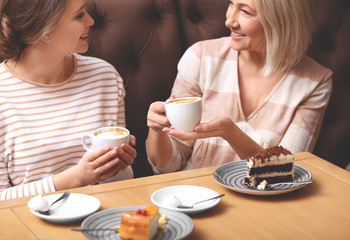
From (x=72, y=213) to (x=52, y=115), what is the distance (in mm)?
566

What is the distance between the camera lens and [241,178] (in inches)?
50.3

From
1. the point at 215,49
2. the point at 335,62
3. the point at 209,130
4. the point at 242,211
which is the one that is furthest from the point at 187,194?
the point at 335,62

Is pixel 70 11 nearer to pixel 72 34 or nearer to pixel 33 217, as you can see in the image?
pixel 72 34

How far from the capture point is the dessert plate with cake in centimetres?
123

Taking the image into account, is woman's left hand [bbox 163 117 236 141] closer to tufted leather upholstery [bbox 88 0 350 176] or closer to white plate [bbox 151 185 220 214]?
white plate [bbox 151 185 220 214]

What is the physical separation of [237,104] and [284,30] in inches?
12.2

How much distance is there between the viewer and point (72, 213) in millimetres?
1043

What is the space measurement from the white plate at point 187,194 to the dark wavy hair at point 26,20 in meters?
0.65

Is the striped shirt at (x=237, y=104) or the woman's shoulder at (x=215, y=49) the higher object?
the woman's shoulder at (x=215, y=49)

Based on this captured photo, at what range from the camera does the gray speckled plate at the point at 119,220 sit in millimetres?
941

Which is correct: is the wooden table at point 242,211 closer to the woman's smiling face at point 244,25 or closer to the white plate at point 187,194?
the white plate at point 187,194

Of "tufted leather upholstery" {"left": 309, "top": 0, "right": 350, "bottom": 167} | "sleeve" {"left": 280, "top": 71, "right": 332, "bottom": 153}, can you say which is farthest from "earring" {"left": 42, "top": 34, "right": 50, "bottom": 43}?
"tufted leather upholstery" {"left": 309, "top": 0, "right": 350, "bottom": 167}

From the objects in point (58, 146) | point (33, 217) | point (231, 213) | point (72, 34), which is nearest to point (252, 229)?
point (231, 213)

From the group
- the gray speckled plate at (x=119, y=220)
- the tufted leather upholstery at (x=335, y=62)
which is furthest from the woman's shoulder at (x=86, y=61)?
the tufted leather upholstery at (x=335, y=62)
